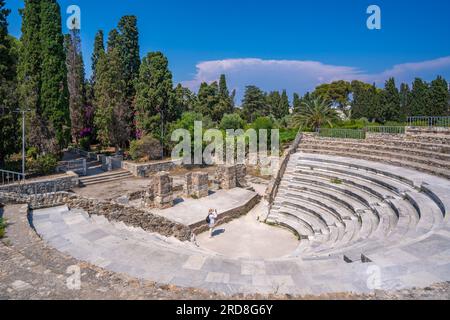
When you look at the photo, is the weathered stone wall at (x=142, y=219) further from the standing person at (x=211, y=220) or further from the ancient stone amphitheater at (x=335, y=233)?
the standing person at (x=211, y=220)

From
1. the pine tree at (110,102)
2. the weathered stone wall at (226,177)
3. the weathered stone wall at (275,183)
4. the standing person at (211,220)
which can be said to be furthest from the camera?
the pine tree at (110,102)

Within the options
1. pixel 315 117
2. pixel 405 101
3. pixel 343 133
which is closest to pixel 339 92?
pixel 405 101

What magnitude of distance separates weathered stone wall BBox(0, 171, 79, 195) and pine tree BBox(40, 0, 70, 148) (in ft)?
13.5

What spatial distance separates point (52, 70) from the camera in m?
19.7

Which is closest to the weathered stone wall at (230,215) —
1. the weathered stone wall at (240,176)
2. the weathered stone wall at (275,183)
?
the weathered stone wall at (275,183)

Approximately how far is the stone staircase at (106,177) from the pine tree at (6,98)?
13.9 feet

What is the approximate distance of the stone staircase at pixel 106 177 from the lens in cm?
1886

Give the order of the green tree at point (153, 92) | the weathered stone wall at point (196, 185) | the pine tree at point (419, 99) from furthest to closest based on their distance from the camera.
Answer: the pine tree at point (419, 99)
the green tree at point (153, 92)
the weathered stone wall at point (196, 185)

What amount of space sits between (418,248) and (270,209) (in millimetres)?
8811

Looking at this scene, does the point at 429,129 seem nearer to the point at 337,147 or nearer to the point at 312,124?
the point at 337,147

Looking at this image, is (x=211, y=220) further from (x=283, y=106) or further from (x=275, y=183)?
(x=283, y=106)

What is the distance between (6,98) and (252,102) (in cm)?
4350

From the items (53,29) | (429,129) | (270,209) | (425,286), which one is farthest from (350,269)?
(53,29)

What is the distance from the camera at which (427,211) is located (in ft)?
28.6
